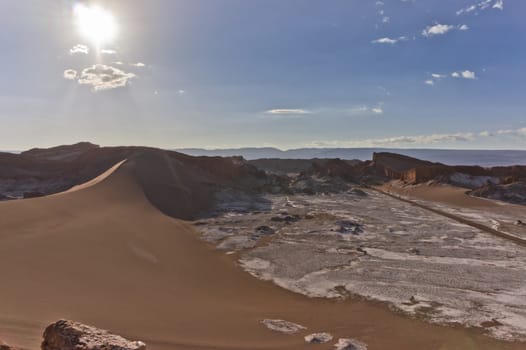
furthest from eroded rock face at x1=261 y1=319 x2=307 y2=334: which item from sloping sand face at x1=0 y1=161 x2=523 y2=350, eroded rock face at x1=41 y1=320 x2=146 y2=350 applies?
eroded rock face at x1=41 y1=320 x2=146 y2=350

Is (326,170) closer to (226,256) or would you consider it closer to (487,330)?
(226,256)

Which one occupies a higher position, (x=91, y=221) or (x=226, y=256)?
(x=91, y=221)

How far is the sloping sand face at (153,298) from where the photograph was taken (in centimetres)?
696

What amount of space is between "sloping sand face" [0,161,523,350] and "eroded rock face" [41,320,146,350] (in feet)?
3.07

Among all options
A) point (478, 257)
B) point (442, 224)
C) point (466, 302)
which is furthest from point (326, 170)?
point (466, 302)

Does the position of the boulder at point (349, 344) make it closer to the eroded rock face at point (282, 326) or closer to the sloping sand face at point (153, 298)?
the sloping sand face at point (153, 298)

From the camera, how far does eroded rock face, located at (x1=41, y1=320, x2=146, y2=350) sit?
170 inches

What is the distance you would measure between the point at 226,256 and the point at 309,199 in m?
20.2

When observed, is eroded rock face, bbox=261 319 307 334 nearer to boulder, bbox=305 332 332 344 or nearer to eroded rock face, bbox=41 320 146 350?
boulder, bbox=305 332 332 344

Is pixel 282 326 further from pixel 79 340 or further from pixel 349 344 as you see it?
pixel 79 340

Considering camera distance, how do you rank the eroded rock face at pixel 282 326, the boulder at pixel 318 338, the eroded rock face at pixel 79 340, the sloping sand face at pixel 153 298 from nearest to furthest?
the eroded rock face at pixel 79 340, the sloping sand face at pixel 153 298, the boulder at pixel 318 338, the eroded rock face at pixel 282 326

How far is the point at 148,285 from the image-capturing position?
10055 millimetres

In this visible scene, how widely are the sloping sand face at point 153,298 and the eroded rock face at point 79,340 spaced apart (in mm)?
935

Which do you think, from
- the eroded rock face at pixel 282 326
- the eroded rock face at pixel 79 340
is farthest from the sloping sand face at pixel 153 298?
the eroded rock face at pixel 79 340
